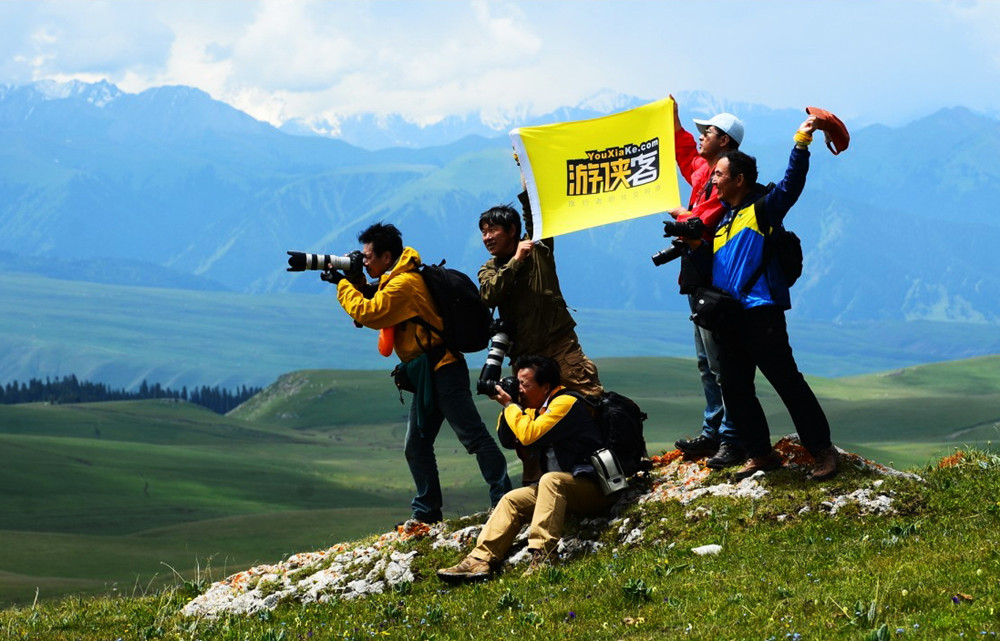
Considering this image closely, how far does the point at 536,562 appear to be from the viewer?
1033cm

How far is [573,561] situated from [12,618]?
233 inches

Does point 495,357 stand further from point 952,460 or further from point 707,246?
point 952,460

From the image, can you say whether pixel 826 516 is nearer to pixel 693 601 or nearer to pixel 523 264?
pixel 693 601

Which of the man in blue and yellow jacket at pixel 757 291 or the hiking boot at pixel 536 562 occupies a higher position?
the man in blue and yellow jacket at pixel 757 291

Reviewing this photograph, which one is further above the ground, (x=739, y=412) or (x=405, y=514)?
(x=739, y=412)

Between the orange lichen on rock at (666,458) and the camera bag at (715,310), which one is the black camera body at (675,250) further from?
the orange lichen on rock at (666,458)

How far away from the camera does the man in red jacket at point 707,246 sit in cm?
1098

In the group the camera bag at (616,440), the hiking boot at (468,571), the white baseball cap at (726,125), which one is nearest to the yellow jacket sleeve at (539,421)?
the camera bag at (616,440)

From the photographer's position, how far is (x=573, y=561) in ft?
35.2

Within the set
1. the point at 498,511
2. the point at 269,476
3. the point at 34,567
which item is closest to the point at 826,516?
the point at 498,511

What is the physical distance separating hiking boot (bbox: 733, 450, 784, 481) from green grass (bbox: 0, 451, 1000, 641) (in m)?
0.13

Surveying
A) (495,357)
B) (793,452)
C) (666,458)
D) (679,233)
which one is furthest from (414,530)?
(679,233)

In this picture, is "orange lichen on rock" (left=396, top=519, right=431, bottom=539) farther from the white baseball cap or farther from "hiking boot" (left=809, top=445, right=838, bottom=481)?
the white baseball cap

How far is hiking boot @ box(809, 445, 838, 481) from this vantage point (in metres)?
10.8
